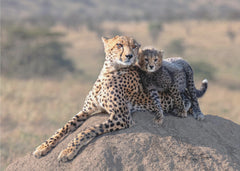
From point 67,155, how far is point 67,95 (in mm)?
8164

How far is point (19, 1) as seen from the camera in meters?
51.6

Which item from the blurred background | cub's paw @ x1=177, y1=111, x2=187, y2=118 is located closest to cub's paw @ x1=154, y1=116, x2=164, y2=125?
cub's paw @ x1=177, y1=111, x2=187, y2=118

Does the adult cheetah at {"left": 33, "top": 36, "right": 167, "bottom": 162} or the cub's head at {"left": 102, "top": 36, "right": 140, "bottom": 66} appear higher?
the cub's head at {"left": 102, "top": 36, "right": 140, "bottom": 66}

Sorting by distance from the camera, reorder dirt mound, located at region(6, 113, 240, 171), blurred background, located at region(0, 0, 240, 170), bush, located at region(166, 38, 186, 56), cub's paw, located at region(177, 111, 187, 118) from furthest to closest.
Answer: bush, located at region(166, 38, 186, 56)
blurred background, located at region(0, 0, 240, 170)
cub's paw, located at region(177, 111, 187, 118)
dirt mound, located at region(6, 113, 240, 171)

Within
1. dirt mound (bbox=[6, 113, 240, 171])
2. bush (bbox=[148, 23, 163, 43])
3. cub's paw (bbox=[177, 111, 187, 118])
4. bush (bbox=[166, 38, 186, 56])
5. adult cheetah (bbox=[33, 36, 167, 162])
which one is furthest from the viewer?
bush (bbox=[148, 23, 163, 43])

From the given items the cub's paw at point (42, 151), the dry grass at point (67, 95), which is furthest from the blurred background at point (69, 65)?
the cub's paw at point (42, 151)

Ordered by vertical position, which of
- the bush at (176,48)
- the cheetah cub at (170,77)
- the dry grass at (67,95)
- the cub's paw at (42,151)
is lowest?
the dry grass at (67,95)

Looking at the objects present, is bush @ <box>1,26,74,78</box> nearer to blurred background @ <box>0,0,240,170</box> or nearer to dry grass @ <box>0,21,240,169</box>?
blurred background @ <box>0,0,240,170</box>

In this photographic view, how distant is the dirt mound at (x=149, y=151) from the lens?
3.46m

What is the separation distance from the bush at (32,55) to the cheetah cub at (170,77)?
37.6 ft

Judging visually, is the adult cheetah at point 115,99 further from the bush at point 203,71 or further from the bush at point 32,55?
the bush at point 203,71

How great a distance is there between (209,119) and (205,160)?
3.12 ft

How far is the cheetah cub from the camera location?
4035mm

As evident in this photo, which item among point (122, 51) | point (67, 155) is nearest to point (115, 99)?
point (122, 51)
